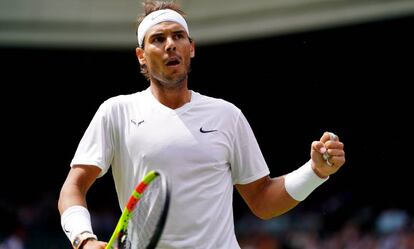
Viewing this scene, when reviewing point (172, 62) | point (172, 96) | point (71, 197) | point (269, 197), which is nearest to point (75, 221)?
point (71, 197)

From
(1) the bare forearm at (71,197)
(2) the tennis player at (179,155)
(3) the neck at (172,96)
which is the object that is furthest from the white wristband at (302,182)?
(1) the bare forearm at (71,197)

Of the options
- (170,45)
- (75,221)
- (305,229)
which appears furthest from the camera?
(305,229)

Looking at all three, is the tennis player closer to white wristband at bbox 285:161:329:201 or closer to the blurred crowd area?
white wristband at bbox 285:161:329:201

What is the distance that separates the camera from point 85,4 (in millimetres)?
15211

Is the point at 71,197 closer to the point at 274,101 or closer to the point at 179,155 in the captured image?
the point at 179,155

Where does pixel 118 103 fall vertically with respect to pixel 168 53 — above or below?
below

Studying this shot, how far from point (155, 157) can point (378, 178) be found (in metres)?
11.7

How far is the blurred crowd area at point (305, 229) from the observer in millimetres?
12438

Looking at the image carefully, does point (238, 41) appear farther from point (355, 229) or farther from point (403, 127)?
point (355, 229)

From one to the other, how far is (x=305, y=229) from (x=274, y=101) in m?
4.86

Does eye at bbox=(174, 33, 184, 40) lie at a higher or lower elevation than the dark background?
higher

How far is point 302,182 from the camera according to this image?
5.20 meters

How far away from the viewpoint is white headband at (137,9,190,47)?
5.28 meters

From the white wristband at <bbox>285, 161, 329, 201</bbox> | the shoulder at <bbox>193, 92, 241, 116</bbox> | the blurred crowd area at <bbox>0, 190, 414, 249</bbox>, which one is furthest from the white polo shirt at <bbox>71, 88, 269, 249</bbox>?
the blurred crowd area at <bbox>0, 190, 414, 249</bbox>
